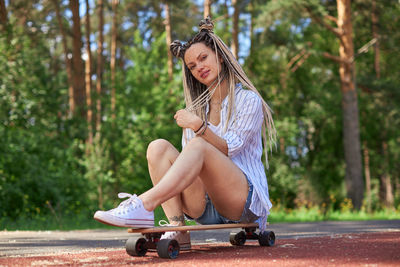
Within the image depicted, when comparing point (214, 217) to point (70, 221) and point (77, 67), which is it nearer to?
point (70, 221)

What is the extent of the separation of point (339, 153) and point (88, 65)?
441 inches

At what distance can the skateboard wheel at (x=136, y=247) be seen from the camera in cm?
312

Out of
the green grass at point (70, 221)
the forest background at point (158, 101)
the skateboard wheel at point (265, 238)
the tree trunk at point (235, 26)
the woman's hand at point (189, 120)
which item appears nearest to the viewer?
the woman's hand at point (189, 120)

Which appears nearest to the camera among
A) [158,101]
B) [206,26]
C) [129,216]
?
[129,216]

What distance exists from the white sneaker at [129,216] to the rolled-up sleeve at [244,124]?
731 mm

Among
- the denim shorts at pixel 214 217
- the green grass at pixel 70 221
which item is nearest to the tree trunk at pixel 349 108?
the green grass at pixel 70 221

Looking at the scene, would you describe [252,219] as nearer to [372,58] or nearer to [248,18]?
[248,18]

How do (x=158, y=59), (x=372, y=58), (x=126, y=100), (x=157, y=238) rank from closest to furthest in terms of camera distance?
(x=157, y=238), (x=126, y=100), (x=158, y=59), (x=372, y=58)

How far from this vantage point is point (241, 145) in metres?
3.45

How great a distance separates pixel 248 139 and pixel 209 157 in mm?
447

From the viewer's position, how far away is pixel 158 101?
663 inches

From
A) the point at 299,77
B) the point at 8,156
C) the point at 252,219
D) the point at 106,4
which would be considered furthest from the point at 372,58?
the point at 252,219

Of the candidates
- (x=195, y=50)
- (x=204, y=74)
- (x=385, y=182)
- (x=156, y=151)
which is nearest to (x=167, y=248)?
(x=156, y=151)

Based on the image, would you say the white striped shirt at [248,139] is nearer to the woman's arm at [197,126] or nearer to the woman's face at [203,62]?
the woman's arm at [197,126]
